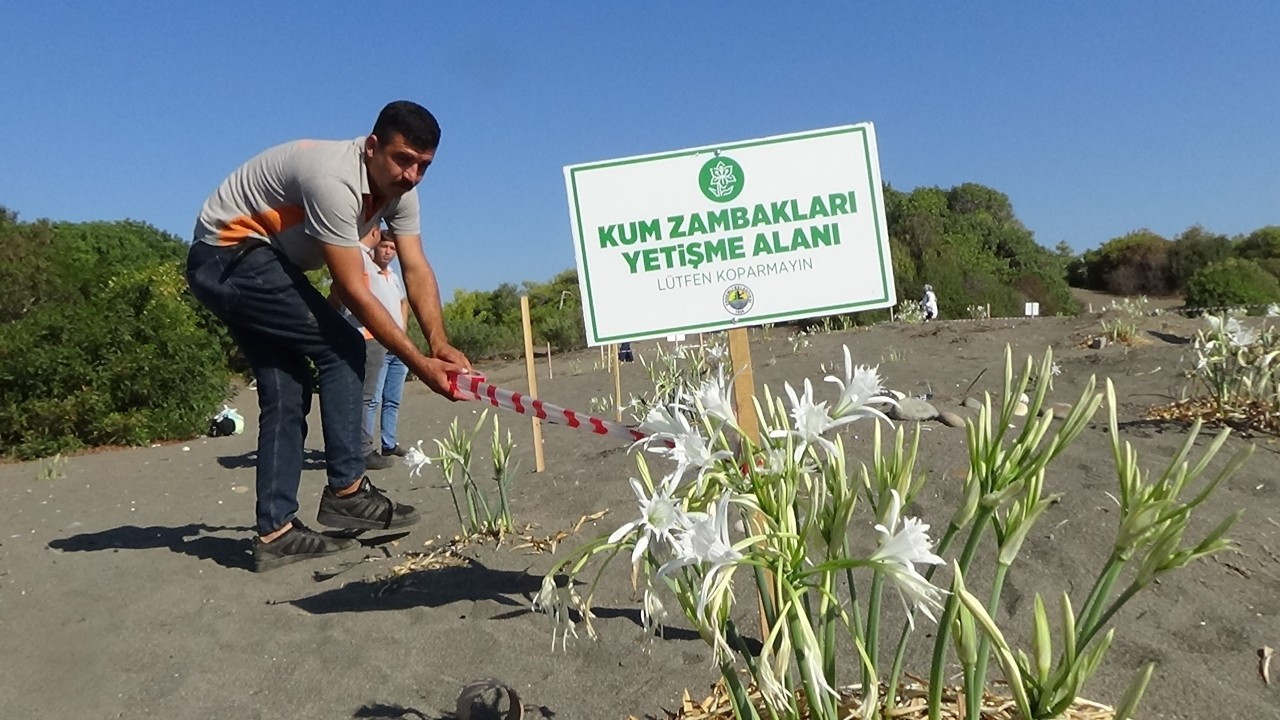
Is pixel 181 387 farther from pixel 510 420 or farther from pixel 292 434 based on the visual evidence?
pixel 292 434

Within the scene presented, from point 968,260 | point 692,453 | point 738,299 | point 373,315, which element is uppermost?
point 968,260

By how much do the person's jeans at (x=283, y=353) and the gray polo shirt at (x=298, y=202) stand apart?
0.19 feet

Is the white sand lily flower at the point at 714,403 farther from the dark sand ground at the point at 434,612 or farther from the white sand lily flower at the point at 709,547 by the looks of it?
the dark sand ground at the point at 434,612

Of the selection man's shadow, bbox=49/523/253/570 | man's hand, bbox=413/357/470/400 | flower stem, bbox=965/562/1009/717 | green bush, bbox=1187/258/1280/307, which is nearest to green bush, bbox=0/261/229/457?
man's shadow, bbox=49/523/253/570

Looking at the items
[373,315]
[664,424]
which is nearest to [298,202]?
[373,315]

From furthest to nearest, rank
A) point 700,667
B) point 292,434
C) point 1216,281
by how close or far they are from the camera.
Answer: point 1216,281 < point 292,434 < point 700,667

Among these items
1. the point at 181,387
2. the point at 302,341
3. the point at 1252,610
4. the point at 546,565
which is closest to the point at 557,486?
the point at 546,565

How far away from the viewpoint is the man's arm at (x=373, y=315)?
2.79 metres

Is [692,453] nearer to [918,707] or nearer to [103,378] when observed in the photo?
[918,707]

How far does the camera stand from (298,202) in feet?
9.76

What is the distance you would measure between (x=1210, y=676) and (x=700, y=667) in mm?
1040

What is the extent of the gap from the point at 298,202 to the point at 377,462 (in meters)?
2.53

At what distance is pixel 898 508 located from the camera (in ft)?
3.58

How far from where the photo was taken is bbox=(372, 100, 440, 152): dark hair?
2.79 metres
